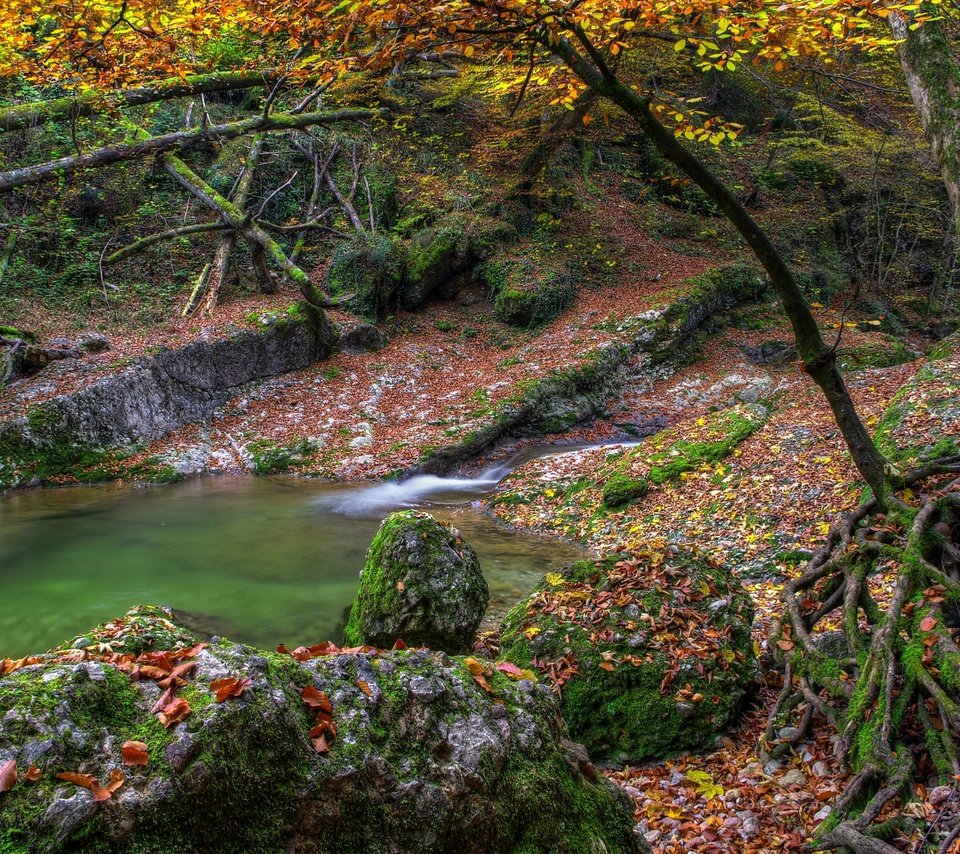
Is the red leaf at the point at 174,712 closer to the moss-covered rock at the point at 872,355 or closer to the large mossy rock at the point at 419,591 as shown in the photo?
the large mossy rock at the point at 419,591

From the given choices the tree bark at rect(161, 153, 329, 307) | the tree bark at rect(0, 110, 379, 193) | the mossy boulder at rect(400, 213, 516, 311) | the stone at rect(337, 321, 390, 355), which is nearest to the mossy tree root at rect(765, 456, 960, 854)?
the stone at rect(337, 321, 390, 355)

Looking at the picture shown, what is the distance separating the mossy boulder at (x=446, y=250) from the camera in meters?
20.3

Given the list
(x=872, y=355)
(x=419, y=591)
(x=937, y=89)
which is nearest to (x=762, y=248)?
(x=937, y=89)

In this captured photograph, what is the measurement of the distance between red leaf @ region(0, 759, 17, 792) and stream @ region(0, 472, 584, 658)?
529 centimetres

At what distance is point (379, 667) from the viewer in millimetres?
2434

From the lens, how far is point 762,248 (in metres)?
4.96

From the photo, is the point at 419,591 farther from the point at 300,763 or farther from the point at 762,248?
the point at 762,248

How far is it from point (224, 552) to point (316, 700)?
809 cm

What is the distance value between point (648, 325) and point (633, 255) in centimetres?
531

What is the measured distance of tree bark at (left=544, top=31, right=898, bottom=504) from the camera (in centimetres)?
472

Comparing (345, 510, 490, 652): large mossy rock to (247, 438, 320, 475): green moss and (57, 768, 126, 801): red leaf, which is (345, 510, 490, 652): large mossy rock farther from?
(247, 438, 320, 475): green moss

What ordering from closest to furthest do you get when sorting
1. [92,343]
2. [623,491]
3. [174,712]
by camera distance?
[174,712] → [623,491] → [92,343]

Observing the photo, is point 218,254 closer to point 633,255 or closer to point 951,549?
point 633,255

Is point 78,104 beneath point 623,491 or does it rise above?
above
